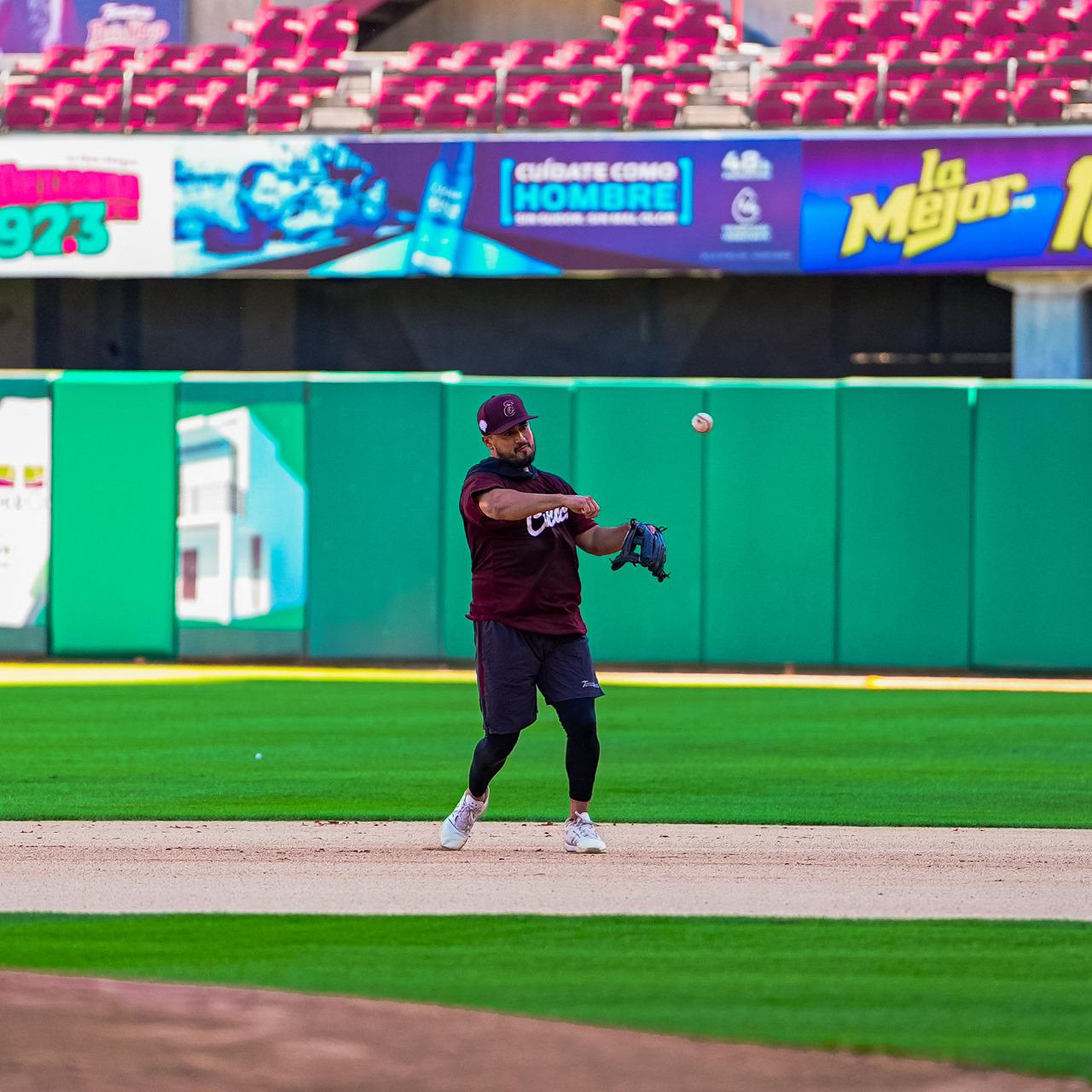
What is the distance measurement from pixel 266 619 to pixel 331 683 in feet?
7.65

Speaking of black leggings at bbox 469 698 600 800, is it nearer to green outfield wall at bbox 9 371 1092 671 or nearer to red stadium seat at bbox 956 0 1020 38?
green outfield wall at bbox 9 371 1092 671

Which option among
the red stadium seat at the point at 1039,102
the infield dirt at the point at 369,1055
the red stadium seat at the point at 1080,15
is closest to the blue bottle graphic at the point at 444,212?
the red stadium seat at the point at 1039,102

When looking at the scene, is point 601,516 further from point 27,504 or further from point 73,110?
point 73,110

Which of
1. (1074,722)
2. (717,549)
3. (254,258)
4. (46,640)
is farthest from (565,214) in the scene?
(1074,722)

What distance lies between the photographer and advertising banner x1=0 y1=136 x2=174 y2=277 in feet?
73.7

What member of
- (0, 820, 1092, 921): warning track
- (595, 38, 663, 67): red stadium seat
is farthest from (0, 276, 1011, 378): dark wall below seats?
(0, 820, 1092, 921): warning track

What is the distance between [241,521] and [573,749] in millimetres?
11408

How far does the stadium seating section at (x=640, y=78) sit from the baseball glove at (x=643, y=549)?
48.1 feet

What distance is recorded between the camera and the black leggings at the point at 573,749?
7.98 metres

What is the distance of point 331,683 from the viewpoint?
16766 millimetres

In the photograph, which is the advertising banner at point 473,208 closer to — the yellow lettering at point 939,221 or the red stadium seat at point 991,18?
the yellow lettering at point 939,221

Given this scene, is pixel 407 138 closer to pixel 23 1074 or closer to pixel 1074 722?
pixel 1074 722

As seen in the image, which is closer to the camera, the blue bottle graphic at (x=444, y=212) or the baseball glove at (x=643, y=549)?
the baseball glove at (x=643, y=549)

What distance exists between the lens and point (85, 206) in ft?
74.2
